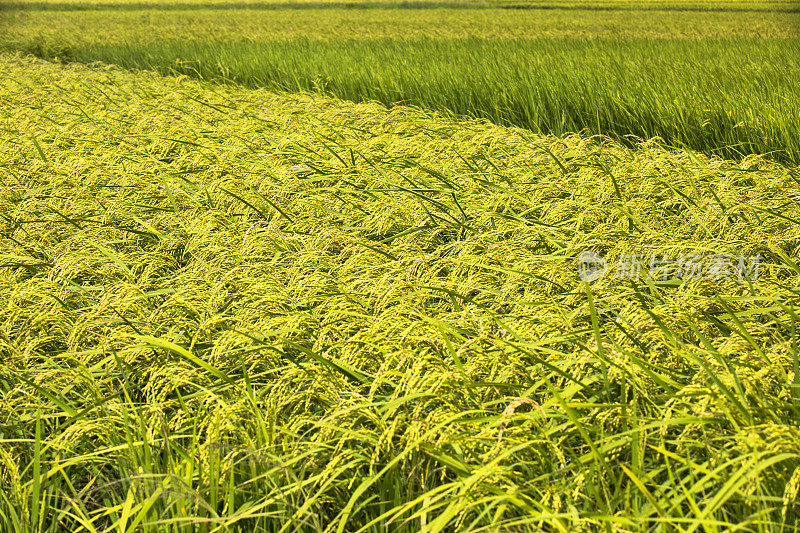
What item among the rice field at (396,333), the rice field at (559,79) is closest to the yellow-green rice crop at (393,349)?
the rice field at (396,333)

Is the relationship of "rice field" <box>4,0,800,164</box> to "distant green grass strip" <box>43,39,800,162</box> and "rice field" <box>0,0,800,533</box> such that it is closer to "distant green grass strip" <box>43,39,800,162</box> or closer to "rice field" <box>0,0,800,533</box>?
"distant green grass strip" <box>43,39,800,162</box>

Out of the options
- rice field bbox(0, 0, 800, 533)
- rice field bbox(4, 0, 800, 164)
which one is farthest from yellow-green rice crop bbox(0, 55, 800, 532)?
rice field bbox(4, 0, 800, 164)

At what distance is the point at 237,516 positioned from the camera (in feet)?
4.46

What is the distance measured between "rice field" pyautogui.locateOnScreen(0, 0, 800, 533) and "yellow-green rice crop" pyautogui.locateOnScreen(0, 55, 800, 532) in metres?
0.01

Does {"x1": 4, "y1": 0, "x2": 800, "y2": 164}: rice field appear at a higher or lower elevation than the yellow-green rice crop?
lower

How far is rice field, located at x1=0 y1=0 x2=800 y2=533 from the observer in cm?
147

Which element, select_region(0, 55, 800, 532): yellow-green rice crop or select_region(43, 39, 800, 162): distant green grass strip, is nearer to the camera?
select_region(0, 55, 800, 532): yellow-green rice crop

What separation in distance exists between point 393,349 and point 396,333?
91mm

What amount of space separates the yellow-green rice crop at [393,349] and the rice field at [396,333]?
1 centimetres

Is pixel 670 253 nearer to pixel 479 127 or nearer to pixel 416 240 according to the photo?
pixel 416 240

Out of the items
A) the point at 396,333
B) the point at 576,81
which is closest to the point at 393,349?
the point at 396,333

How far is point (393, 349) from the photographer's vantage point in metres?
1.99

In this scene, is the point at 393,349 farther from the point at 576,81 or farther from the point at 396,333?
the point at 576,81

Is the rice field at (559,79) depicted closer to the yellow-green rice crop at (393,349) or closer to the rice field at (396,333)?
the rice field at (396,333)
